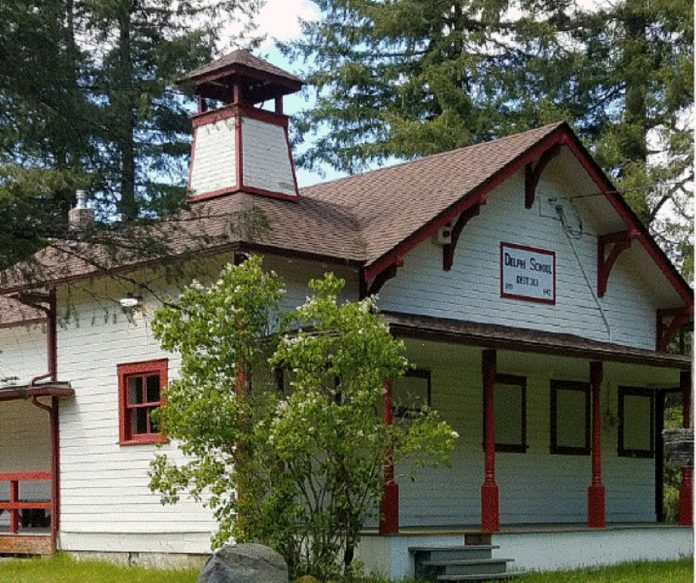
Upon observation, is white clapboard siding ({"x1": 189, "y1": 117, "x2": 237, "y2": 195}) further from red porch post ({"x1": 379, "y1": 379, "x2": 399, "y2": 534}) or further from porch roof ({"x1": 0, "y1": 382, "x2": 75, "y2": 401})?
red porch post ({"x1": 379, "y1": 379, "x2": 399, "y2": 534})

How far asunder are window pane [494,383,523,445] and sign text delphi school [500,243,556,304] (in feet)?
4.74

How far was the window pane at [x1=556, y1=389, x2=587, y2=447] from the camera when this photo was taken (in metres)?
22.3

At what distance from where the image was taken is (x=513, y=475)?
69.9 feet

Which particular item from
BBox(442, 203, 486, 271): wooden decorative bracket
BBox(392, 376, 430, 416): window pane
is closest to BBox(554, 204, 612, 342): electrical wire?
BBox(442, 203, 486, 271): wooden decorative bracket

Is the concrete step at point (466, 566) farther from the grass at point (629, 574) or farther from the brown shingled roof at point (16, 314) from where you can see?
the brown shingled roof at point (16, 314)

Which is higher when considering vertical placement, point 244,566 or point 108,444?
point 108,444

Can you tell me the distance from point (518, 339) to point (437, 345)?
1.15 meters

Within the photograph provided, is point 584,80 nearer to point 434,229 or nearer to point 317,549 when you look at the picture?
point 434,229

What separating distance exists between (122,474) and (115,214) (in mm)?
5589

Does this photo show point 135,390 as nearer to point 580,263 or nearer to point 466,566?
point 466,566

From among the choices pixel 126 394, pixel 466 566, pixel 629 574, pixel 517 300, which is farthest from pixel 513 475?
pixel 126 394

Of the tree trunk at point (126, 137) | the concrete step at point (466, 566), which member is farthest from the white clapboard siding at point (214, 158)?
the concrete step at point (466, 566)

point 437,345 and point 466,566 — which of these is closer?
point 466,566

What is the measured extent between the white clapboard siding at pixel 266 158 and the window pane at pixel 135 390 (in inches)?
133
